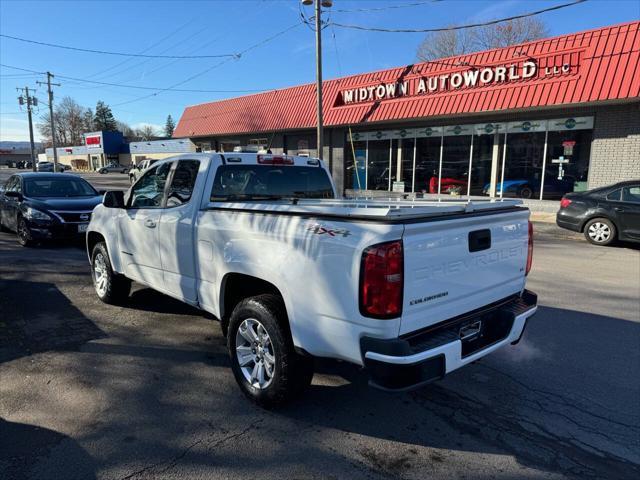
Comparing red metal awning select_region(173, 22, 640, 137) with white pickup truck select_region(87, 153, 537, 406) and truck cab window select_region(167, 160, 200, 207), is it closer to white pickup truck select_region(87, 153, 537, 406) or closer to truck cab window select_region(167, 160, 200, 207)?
white pickup truck select_region(87, 153, 537, 406)

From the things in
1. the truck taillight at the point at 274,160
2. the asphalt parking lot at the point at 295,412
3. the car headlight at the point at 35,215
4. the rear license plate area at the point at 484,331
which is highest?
the truck taillight at the point at 274,160

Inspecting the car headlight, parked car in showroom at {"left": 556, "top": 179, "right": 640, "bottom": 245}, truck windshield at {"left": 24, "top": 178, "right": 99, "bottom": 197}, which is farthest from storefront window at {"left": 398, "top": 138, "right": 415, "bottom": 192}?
the car headlight

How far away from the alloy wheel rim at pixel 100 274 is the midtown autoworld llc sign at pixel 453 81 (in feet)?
45.5

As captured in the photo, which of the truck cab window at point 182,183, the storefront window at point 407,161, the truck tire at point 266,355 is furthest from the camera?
the storefront window at point 407,161

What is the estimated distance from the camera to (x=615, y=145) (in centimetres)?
1418

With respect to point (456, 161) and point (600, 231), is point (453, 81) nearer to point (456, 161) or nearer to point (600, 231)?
point (456, 161)

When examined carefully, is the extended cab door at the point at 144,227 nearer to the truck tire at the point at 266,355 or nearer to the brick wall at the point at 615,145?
the truck tire at the point at 266,355

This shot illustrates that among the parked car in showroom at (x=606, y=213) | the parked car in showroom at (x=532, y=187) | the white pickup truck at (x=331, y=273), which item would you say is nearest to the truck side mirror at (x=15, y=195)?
the white pickup truck at (x=331, y=273)

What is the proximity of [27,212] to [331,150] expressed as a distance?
15082mm

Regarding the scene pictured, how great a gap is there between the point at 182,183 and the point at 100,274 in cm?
245

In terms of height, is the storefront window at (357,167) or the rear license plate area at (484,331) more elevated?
the storefront window at (357,167)

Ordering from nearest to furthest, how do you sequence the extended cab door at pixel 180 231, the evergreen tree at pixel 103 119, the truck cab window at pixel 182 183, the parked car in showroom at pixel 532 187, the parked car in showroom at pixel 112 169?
the extended cab door at pixel 180 231 < the truck cab window at pixel 182 183 < the parked car in showroom at pixel 532 187 < the parked car in showroom at pixel 112 169 < the evergreen tree at pixel 103 119

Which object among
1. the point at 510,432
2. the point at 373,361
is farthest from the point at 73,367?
the point at 510,432

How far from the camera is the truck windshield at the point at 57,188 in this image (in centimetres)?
1060
